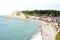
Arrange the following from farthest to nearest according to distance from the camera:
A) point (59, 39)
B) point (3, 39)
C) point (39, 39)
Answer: point (3, 39) → point (39, 39) → point (59, 39)

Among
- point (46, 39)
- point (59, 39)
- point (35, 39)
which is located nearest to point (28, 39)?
point (35, 39)

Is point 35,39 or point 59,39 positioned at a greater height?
point 59,39

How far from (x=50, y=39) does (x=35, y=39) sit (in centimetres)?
363

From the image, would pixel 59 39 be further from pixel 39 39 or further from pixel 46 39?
pixel 39 39

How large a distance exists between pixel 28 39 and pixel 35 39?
45.0 inches

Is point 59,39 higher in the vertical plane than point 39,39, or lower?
higher

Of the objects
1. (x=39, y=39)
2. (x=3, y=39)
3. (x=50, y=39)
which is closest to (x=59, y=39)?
(x=50, y=39)

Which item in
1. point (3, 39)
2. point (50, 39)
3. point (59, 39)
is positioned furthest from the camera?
point (3, 39)

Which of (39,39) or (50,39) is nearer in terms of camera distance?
(50,39)

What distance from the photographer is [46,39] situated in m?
25.8

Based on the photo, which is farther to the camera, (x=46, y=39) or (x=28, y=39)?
(x=28, y=39)

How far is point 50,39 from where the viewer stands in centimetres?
2531

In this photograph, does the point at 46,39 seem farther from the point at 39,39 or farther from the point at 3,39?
the point at 3,39

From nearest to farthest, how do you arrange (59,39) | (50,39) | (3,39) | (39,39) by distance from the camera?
1. (59,39)
2. (50,39)
3. (39,39)
4. (3,39)
